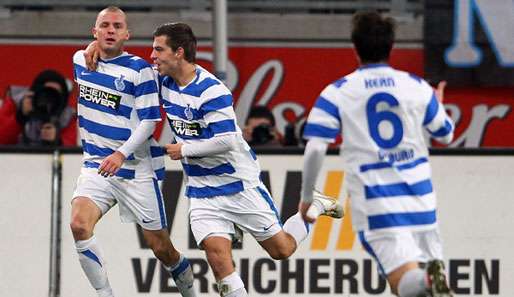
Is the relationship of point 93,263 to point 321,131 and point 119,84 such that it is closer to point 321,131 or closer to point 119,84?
point 119,84

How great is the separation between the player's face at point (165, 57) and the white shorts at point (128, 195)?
819 millimetres

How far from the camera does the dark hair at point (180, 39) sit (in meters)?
9.55

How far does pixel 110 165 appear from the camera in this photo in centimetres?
956

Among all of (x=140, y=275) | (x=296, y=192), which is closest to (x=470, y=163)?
(x=296, y=192)

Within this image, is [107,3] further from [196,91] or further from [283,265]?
[196,91]

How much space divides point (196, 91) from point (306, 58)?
215 inches

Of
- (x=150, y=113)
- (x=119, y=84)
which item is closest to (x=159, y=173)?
(x=150, y=113)

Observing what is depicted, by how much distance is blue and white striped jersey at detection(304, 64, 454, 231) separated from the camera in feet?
26.1

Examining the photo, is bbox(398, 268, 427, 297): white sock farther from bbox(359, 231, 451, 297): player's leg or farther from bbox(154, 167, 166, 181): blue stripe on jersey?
bbox(154, 167, 166, 181): blue stripe on jersey

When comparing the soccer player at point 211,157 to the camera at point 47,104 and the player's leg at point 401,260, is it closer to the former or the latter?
the player's leg at point 401,260

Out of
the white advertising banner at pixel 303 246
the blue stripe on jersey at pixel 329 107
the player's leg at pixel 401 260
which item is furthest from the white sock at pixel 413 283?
the white advertising banner at pixel 303 246

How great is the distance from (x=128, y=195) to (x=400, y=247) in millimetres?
2578

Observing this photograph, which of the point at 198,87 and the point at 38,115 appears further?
the point at 38,115

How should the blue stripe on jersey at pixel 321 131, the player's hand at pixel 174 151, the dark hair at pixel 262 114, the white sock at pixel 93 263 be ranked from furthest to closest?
1. the dark hair at pixel 262 114
2. the white sock at pixel 93 263
3. the player's hand at pixel 174 151
4. the blue stripe on jersey at pixel 321 131
